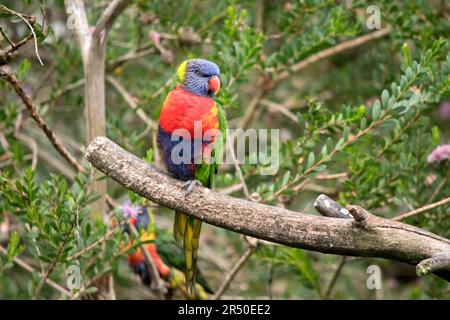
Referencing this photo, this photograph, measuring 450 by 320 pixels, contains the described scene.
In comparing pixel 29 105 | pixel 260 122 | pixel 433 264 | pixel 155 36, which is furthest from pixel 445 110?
pixel 29 105

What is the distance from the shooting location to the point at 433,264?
69.1 inches

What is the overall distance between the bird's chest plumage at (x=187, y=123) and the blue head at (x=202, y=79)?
0.03 metres

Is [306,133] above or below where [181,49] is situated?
below

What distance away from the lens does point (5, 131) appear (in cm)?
329

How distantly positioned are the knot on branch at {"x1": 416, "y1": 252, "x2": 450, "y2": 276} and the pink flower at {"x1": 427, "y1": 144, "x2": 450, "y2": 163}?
1.07 metres

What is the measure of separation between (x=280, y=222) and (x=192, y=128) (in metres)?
0.66

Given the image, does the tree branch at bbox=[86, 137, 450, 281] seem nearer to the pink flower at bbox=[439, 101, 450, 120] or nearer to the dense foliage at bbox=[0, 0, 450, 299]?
the dense foliage at bbox=[0, 0, 450, 299]

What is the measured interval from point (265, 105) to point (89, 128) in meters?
1.47

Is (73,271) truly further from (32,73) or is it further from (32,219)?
(32,73)

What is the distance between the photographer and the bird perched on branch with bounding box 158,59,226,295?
2.52 meters

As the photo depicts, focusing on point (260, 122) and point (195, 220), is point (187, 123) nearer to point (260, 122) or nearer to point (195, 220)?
point (195, 220)

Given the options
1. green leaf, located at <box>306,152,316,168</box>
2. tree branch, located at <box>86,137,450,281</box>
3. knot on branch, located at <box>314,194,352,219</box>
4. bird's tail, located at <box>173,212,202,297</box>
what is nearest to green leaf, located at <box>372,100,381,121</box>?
green leaf, located at <box>306,152,316,168</box>

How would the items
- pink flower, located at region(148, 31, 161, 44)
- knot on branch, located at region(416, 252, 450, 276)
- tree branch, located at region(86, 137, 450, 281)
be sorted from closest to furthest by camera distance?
knot on branch, located at region(416, 252, 450, 276) < tree branch, located at region(86, 137, 450, 281) < pink flower, located at region(148, 31, 161, 44)
